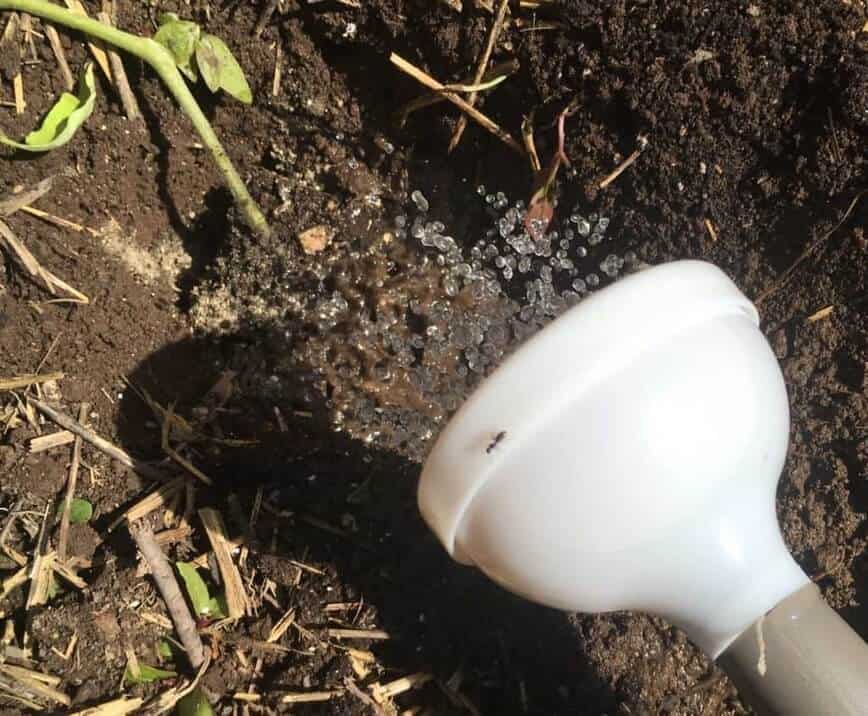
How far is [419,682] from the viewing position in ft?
3.94

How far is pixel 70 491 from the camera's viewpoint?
49.0 inches

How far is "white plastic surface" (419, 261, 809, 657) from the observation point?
0.67m

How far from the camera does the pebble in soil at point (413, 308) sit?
1.28 metres

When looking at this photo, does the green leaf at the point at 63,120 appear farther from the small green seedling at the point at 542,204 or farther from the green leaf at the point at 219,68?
the small green seedling at the point at 542,204

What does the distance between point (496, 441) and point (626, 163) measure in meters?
0.66

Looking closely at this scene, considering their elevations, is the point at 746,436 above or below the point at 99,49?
above

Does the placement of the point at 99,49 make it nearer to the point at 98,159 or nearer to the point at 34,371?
the point at 98,159

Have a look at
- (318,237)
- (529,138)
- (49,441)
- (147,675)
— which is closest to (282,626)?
(147,675)

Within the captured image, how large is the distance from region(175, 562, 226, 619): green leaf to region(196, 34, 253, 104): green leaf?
27.9 inches

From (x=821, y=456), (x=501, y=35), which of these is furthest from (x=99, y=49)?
(x=821, y=456)

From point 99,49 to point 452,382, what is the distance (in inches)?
28.5

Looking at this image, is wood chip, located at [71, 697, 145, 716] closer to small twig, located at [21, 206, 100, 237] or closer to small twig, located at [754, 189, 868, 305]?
small twig, located at [21, 206, 100, 237]

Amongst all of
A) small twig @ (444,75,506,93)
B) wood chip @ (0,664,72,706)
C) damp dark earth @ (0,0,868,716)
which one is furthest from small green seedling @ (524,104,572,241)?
wood chip @ (0,664,72,706)

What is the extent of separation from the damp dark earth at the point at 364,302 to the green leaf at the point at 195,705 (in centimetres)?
2
